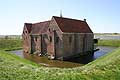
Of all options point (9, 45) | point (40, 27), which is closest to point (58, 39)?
point (40, 27)

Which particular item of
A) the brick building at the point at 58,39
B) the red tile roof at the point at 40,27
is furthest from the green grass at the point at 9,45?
the red tile roof at the point at 40,27

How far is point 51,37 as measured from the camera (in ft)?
132

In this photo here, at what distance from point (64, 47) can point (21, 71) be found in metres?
23.8

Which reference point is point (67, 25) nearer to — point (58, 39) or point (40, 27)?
point (58, 39)

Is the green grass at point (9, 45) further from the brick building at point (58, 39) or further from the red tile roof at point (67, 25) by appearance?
the red tile roof at point (67, 25)

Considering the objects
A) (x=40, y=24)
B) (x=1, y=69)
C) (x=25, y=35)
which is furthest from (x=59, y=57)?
(x=1, y=69)

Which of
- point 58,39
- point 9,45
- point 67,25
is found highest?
point 67,25

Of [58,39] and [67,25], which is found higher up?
[67,25]

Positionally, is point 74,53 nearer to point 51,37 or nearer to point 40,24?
point 51,37

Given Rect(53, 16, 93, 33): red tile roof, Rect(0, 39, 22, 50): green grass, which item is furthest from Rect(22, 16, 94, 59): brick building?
Rect(0, 39, 22, 50): green grass

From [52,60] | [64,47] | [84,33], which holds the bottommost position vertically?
[52,60]

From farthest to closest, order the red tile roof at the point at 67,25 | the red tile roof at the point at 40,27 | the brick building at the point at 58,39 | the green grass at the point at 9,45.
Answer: the green grass at the point at 9,45 < the red tile roof at the point at 40,27 < the red tile roof at the point at 67,25 < the brick building at the point at 58,39

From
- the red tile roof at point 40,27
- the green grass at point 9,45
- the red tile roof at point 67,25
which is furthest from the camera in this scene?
the green grass at point 9,45

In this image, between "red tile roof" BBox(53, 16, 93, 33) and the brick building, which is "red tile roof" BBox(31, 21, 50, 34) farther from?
"red tile roof" BBox(53, 16, 93, 33)
